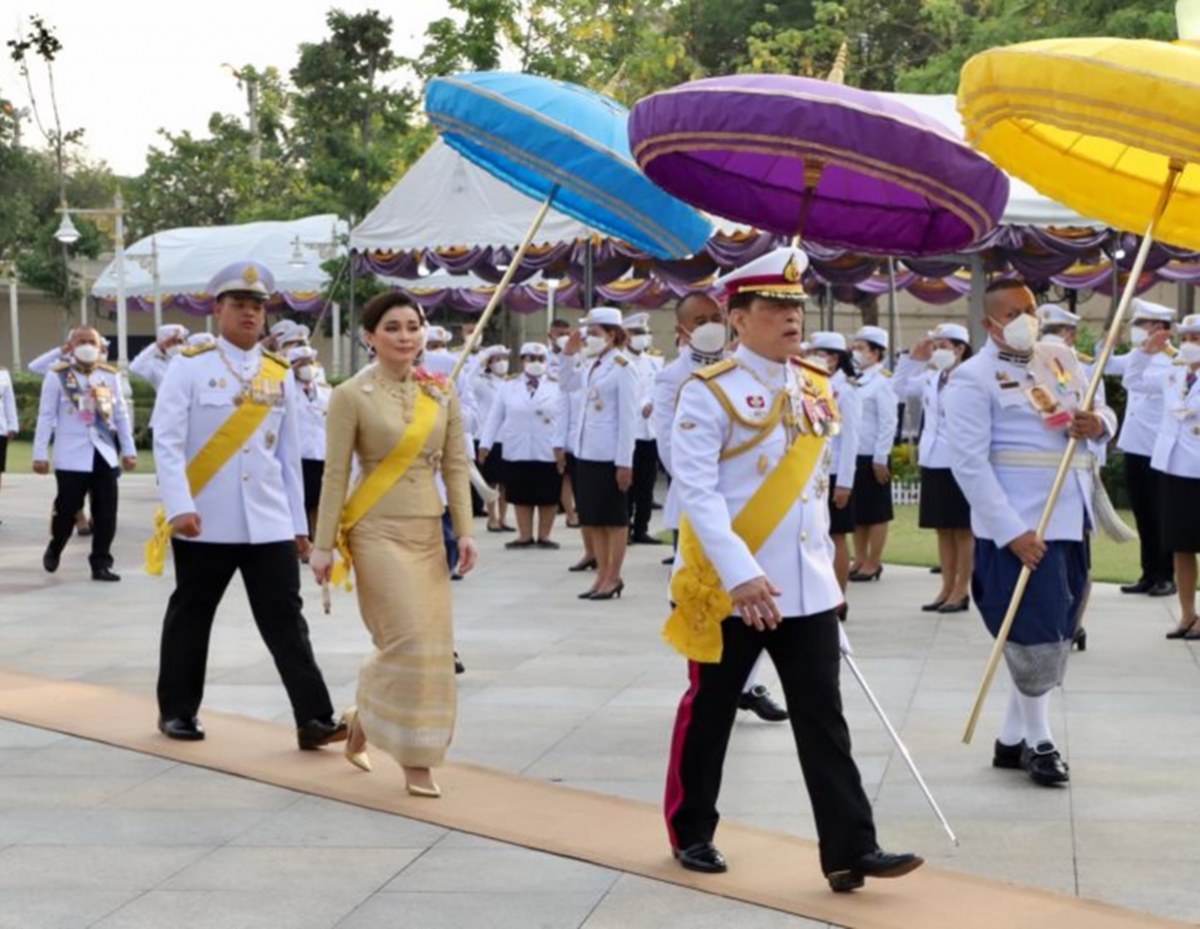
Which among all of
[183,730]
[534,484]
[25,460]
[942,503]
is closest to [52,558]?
[534,484]

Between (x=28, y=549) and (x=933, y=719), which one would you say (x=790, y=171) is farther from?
(x=28, y=549)

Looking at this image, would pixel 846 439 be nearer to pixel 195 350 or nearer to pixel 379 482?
pixel 195 350

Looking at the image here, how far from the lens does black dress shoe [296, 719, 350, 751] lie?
26.8ft

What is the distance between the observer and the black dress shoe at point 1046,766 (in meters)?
7.52

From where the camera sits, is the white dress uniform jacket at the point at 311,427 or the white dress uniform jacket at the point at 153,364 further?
the white dress uniform jacket at the point at 153,364

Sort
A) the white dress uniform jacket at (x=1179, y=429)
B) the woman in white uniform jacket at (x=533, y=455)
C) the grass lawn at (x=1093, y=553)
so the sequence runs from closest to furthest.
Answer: the white dress uniform jacket at (x=1179, y=429)
the grass lawn at (x=1093, y=553)
the woman in white uniform jacket at (x=533, y=455)

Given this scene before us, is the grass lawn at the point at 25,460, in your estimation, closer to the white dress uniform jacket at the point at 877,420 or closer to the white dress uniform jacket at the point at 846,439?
the white dress uniform jacket at the point at 877,420

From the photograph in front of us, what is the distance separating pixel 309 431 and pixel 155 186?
4743 cm

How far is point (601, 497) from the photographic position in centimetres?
1429

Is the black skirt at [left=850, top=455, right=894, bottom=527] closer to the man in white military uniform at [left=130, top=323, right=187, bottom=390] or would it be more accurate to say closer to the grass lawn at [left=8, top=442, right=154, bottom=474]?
the man in white military uniform at [left=130, top=323, right=187, bottom=390]

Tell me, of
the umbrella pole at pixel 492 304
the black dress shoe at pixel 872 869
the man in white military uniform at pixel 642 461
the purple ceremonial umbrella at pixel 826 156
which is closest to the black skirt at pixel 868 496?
the man in white military uniform at pixel 642 461

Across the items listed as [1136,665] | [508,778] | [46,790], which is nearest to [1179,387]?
[1136,665]

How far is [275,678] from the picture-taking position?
10156 mm

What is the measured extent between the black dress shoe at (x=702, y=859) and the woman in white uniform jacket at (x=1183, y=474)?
19.9 feet
